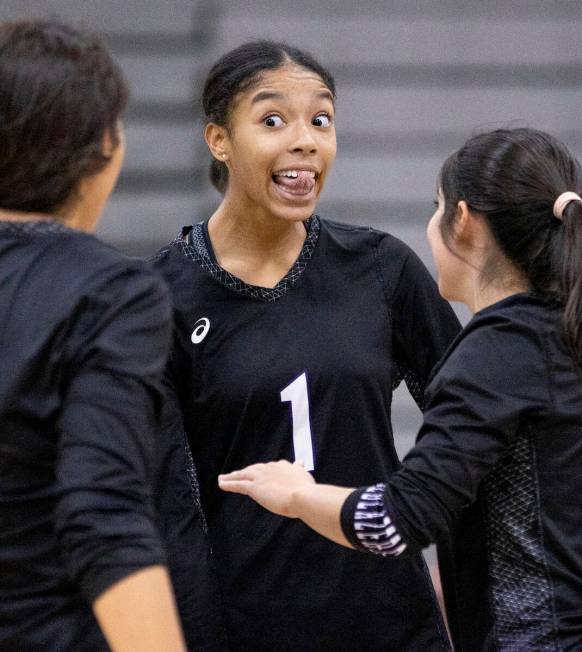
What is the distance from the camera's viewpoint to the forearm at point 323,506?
2.09 meters

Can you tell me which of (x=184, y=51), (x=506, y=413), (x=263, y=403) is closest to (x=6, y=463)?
(x=506, y=413)

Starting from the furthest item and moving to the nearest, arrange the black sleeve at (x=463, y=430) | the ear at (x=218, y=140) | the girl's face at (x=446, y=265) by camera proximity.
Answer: the ear at (x=218, y=140) → the girl's face at (x=446, y=265) → the black sleeve at (x=463, y=430)

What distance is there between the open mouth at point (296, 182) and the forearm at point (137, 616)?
1.34 metres

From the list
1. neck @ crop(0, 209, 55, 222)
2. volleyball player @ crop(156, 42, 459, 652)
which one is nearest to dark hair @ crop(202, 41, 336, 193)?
volleyball player @ crop(156, 42, 459, 652)

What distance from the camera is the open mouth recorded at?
2.68 meters

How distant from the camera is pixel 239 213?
2791mm

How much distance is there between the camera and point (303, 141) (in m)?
2.66

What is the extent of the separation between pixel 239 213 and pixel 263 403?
45cm

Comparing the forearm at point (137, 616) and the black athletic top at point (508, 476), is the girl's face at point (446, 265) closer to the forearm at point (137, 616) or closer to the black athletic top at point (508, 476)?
the black athletic top at point (508, 476)

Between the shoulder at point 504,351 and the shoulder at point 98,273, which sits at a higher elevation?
the shoulder at point 98,273

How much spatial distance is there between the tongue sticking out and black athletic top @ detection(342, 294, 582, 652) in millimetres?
612

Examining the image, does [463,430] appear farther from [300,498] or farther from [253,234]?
[253,234]

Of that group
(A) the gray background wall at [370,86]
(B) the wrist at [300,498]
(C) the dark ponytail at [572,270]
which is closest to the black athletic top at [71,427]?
(B) the wrist at [300,498]

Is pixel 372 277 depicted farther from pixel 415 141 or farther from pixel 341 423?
pixel 415 141
